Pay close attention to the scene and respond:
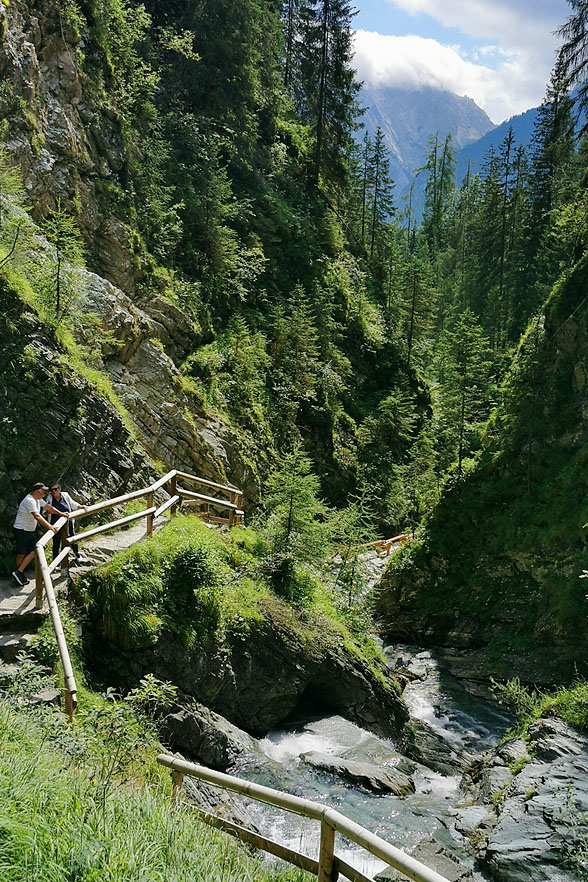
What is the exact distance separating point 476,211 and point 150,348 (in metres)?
52.0

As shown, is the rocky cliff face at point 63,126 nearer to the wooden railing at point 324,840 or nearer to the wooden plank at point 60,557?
the wooden plank at point 60,557

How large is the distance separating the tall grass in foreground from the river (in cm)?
319

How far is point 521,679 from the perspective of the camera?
58.4ft

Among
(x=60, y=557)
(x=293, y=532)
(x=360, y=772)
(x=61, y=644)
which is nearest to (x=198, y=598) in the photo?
(x=60, y=557)

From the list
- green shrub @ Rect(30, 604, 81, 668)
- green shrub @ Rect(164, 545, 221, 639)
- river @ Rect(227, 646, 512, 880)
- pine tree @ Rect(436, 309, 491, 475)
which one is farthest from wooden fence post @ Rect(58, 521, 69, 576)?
pine tree @ Rect(436, 309, 491, 475)

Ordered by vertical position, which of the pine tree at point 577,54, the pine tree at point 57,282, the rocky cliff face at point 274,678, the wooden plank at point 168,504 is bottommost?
the rocky cliff face at point 274,678

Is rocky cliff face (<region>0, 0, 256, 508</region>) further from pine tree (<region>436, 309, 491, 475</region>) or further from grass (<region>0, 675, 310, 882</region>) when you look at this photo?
grass (<region>0, 675, 310, 882</region>)

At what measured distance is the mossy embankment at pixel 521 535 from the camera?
1881 cm

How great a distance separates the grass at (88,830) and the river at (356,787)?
3111 mm

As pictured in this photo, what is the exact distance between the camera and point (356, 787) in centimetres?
1064

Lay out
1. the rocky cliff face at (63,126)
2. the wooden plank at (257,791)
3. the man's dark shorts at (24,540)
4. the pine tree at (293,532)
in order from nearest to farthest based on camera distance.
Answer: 1. the wooden plank at (257,791)
2. the man's dark shorts at (24,540)
3. the pine tree at (293,532)
4. the rocky cliff face at (63,126)

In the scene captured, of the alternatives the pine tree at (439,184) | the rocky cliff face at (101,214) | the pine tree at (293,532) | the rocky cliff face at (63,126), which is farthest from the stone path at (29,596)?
the pine tree at (439,184)

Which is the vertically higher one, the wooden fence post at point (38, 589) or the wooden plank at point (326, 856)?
the wooden fence post at point (38, 589)

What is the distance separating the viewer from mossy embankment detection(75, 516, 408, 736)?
9844 millimetres
